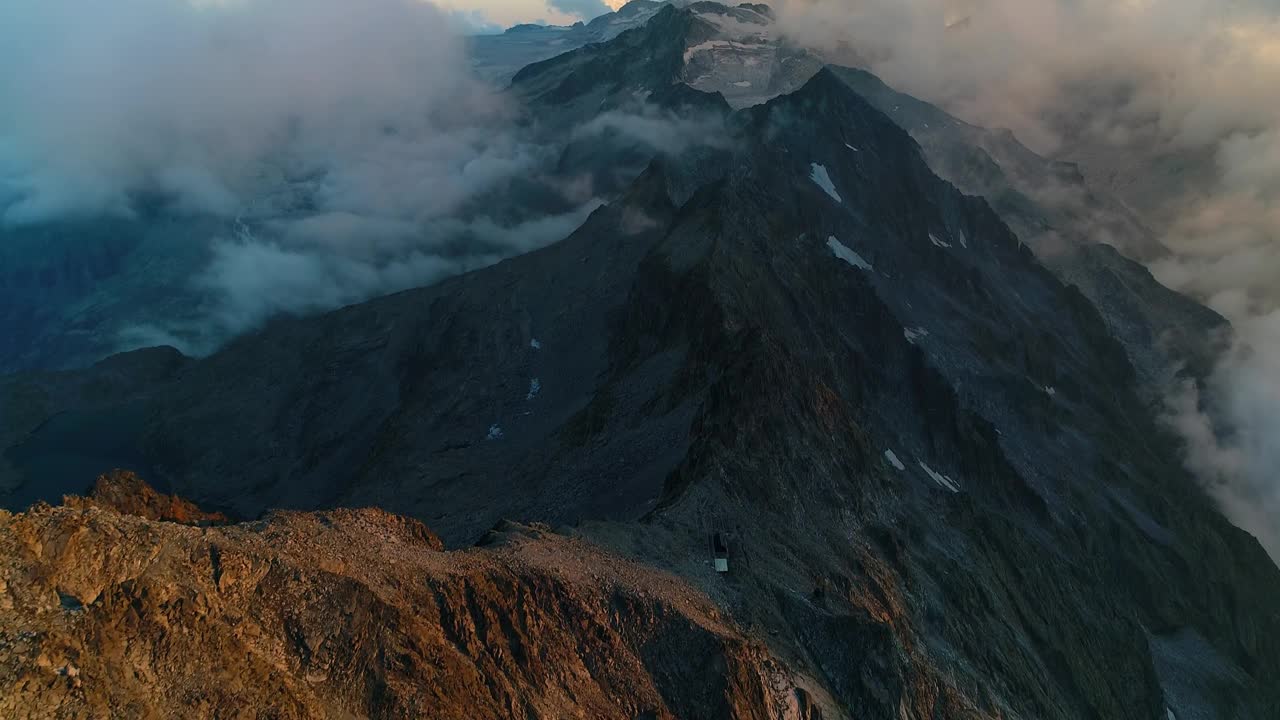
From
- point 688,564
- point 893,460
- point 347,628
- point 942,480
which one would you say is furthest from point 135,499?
point 942,480

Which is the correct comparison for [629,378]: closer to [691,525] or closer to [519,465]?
[519,465]

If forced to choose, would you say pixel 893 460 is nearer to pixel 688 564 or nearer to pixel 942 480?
pixel 942 480

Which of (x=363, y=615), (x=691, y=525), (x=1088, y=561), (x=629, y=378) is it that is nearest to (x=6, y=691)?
(x=363, y=615)

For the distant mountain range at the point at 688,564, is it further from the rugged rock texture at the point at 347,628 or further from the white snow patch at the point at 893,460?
the white snow patch at the point at 893,460

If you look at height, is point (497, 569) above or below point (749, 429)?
above

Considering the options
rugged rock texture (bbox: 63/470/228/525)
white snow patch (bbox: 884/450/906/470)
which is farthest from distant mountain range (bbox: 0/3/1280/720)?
rugged rock texture (bbox: 63/470/228/525)

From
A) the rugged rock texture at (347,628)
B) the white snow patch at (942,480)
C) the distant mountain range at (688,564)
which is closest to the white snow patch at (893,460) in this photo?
A: the distant mountain range at (688,564)

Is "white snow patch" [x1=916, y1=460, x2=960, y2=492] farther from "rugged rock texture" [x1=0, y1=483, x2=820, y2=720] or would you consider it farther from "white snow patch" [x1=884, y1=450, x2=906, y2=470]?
"rugged rock texture" [x1=0, y1=483, x2=820, y2=720]
